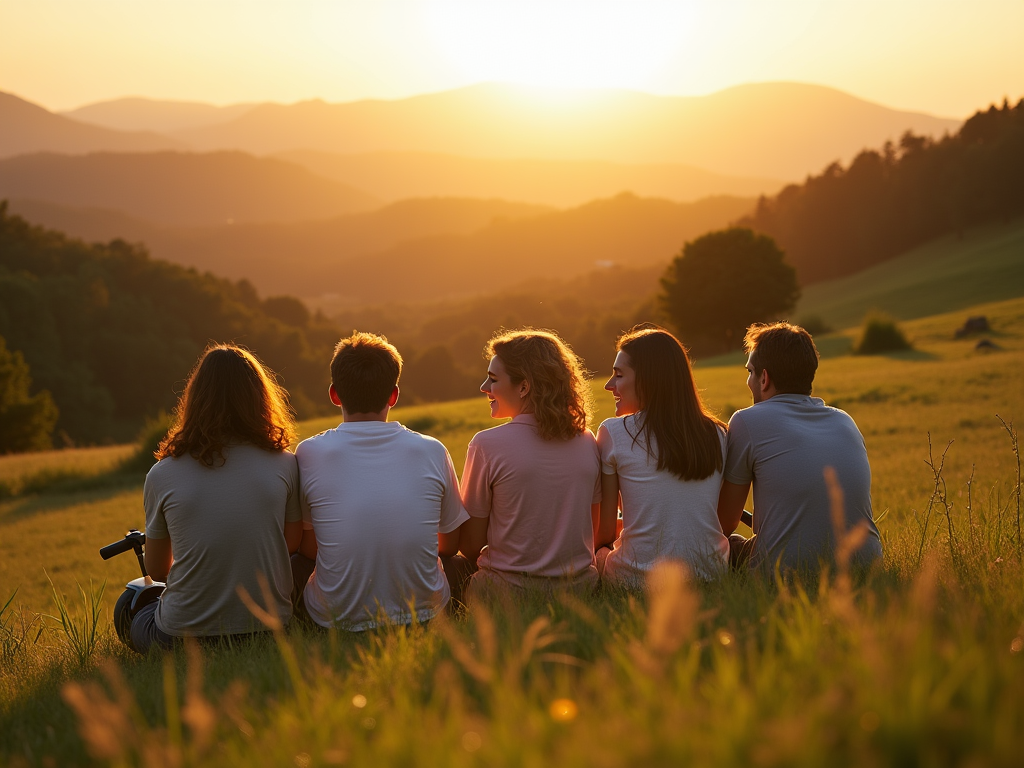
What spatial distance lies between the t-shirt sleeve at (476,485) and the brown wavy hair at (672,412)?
0.84 meters

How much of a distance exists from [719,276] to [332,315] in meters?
116

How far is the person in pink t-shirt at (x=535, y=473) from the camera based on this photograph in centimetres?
411

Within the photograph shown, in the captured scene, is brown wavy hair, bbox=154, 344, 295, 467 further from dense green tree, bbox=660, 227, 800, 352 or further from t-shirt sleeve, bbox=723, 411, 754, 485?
dense green tree, bbox=660, 227, 800, 352

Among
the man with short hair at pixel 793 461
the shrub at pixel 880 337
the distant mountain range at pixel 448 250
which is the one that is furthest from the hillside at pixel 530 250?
the man with short hair at pixel 793 461

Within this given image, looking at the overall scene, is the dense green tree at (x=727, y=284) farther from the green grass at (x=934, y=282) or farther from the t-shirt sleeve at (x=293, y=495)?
the t-shirt sleeve at (x=293, y=495)

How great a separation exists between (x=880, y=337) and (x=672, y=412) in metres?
28.7

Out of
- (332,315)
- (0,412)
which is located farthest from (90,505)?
(332,315)

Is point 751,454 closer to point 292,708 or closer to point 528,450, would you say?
point 528,450

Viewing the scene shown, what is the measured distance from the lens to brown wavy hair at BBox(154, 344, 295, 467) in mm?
3768

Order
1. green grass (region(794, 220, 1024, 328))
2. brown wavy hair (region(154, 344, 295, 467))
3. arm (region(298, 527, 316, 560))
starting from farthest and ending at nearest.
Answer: green grass (region(794, 220, 1024, 328)), arm (region(298, 527, 316, 560)), brown wavy hair (region(154, 344, 295, 467))

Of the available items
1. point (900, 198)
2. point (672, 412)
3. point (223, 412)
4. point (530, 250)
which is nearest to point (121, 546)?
point (223, 412)

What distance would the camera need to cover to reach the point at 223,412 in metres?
3.79

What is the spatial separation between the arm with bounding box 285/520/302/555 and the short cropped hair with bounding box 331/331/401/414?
68 centimetres

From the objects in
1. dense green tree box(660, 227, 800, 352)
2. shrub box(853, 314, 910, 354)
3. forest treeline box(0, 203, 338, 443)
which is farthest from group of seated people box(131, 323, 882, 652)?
forest treeline box(0, 203, 338, 443)
